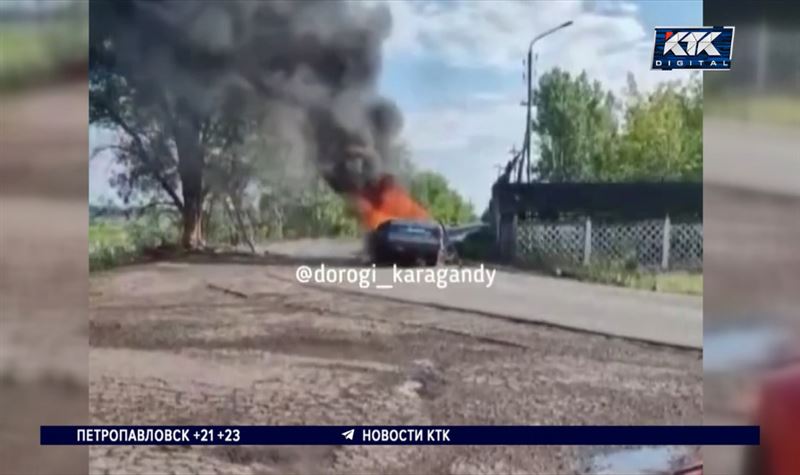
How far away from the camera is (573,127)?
2682 millimetres

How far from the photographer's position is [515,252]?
268cm

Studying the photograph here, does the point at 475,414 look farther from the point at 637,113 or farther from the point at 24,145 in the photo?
the point at 24,145

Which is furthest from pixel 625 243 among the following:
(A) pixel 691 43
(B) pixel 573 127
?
(A) pixel 691 43

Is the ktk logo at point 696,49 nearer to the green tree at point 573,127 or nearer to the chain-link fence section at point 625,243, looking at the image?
the green tree at point 573,127

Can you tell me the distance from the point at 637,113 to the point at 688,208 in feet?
0.96

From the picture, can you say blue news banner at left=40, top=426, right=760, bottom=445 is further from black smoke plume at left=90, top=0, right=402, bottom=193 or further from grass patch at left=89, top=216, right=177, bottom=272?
black smoke plume at left=90, top=0, right=402, bottom=193

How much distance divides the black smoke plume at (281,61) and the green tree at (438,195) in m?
0.11

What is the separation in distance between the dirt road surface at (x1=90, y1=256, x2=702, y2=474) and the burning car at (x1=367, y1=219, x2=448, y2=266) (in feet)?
0.41

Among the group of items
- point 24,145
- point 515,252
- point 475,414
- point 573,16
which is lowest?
point 475,414

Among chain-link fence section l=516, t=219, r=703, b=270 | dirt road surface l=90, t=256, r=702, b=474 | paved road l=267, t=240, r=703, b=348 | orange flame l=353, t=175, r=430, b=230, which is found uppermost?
orange flame l=353, t=175, r=430, b=230

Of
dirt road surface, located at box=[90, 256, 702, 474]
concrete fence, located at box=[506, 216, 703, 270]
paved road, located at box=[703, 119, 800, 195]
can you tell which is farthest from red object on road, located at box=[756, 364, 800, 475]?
paved road, located at box=[703, 119, 800, 195]

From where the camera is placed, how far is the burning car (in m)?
2.66

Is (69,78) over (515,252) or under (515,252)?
over

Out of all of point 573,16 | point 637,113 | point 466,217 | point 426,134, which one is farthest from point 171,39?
point 637,113
